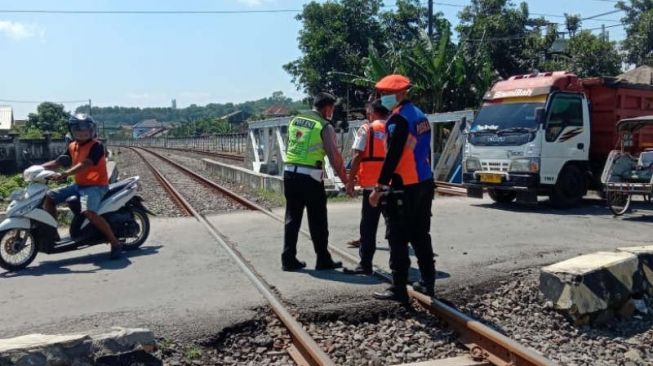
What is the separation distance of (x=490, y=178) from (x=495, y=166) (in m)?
0.25

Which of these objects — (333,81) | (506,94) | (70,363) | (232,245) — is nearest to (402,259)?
(70,363)

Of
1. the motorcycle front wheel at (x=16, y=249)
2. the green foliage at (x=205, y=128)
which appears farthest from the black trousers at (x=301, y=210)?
the green foliage at (x=205, y=128)

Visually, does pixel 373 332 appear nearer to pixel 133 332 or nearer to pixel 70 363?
pixel 133 332

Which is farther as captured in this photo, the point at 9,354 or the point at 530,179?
the point at 530,179

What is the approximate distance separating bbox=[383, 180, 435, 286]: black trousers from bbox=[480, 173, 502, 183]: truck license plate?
6913mm

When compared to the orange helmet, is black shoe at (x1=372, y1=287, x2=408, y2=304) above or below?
below

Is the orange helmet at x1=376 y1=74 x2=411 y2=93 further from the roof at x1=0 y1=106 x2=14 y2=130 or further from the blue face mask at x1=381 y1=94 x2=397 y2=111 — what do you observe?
the roof at x1=0 y1=106 x2=14 y2=130

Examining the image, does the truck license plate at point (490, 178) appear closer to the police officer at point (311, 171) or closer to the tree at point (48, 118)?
the police officer at point (311, 171)

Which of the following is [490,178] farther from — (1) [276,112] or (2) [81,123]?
(1) [276,112]

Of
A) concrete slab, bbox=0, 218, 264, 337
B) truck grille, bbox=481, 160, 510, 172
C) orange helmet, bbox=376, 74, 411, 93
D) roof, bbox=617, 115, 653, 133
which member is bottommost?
concrete slab, bbox=0, 218, 264, 337

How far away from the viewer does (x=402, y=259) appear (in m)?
5.53

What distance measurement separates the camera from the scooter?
7.38 metres

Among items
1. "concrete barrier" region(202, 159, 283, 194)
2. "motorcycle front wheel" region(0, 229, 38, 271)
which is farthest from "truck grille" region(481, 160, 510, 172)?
"motorcycle front wheel" region(0, 229, 38, 271)

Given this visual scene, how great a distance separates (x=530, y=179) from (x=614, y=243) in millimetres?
3329
